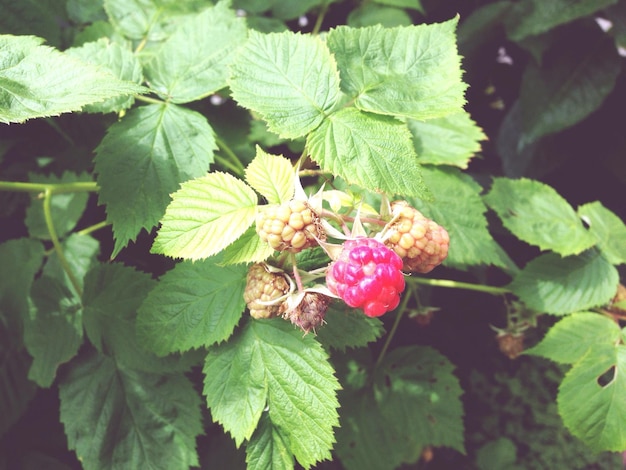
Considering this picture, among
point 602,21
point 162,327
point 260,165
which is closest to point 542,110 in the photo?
point 602,21

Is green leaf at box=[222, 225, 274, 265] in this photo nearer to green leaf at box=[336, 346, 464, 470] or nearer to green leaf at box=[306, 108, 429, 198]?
green leaf at box=[306, 108, 429, 198]

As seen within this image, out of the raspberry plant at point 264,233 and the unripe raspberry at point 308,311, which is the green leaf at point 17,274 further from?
the unripe raspberry at point 308,311

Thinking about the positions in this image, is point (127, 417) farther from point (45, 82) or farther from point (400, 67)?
point (400, 67)

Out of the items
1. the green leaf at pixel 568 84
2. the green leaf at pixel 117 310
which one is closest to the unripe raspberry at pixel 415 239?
the green leaf at pixel 117 310

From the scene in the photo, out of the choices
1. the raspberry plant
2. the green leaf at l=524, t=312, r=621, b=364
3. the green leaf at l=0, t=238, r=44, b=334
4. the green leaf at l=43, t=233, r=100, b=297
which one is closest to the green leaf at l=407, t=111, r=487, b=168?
the raspberry plant

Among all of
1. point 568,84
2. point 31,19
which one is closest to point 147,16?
point 31,19

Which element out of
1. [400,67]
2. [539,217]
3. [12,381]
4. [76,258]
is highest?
[400,67]
